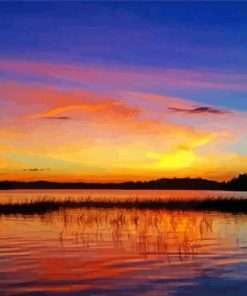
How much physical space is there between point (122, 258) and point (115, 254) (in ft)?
3.72

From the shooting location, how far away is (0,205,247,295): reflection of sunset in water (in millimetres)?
15469

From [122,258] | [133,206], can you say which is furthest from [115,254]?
[133,206]

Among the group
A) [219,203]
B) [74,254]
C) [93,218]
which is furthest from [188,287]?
[219,203]

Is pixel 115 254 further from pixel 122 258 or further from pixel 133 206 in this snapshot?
pixel 133 206

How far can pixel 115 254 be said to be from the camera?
21.6 m

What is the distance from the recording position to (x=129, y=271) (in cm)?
1758

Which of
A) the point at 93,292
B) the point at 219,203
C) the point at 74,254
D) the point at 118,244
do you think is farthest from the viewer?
the point at 219,203

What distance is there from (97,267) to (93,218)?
19.6 m

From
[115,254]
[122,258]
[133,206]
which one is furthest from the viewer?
[133,206]

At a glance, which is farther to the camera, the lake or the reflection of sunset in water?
the reflection of sunset in water

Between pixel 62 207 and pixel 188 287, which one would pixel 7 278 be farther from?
pixel 62 207

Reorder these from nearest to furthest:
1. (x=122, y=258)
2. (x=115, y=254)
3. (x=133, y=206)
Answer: (x=122, y=258), (x=115, y=254), (x=133, y=206)

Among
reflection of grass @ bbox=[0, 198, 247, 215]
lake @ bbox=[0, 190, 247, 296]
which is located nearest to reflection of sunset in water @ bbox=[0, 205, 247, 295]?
lake @ bbox=[0, 190, 247, 296]

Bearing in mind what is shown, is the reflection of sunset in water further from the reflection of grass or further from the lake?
the reflection of grass
